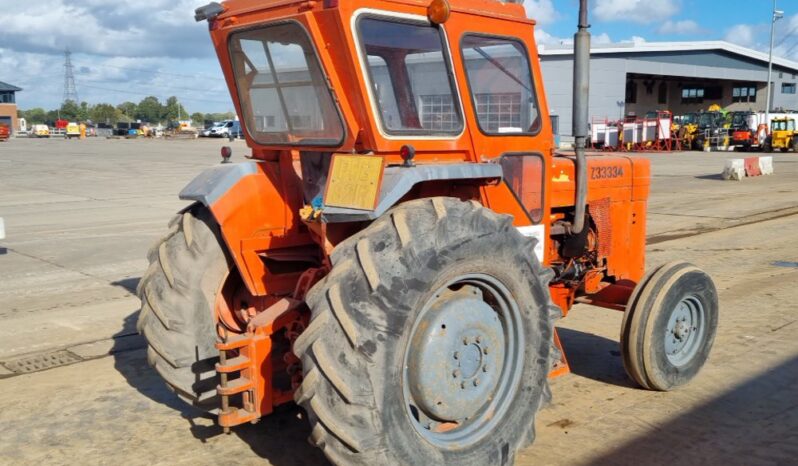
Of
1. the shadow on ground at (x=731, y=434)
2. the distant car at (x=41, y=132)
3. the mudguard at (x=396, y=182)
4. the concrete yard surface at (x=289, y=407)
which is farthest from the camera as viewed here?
the distant car at (x=41, y=132)

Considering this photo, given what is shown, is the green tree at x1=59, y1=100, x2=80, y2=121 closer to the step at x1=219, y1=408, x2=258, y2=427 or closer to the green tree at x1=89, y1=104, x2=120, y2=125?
the green tree at x1=89, y1=104, x2=120, y2=125

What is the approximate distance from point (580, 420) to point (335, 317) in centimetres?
227

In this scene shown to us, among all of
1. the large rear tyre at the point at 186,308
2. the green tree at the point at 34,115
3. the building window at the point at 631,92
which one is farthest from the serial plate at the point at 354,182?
the green tree at the point at 34,115

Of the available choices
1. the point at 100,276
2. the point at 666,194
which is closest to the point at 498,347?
the point at 100,276

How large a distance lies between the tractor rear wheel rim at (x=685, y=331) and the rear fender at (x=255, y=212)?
2.57m

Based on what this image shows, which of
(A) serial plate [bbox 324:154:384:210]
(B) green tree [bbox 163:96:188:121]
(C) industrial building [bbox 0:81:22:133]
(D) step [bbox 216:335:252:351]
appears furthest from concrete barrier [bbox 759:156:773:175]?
(B) green tree [bbox 163:96:188:121]

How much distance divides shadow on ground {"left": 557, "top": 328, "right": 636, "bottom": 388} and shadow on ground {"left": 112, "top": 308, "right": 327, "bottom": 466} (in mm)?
2249

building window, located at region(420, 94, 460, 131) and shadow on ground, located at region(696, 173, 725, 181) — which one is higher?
building window, located at region(420, 94, 460, 131)

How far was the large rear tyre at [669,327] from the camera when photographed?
5059 mm

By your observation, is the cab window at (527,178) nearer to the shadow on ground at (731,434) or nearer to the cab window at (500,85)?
the cab window at (500,85)

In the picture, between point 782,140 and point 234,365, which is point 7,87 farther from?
point 234,365

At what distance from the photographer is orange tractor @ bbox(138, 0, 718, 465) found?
329cm

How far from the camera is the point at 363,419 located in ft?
10.6

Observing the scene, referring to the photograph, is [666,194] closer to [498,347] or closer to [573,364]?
[573,364]
